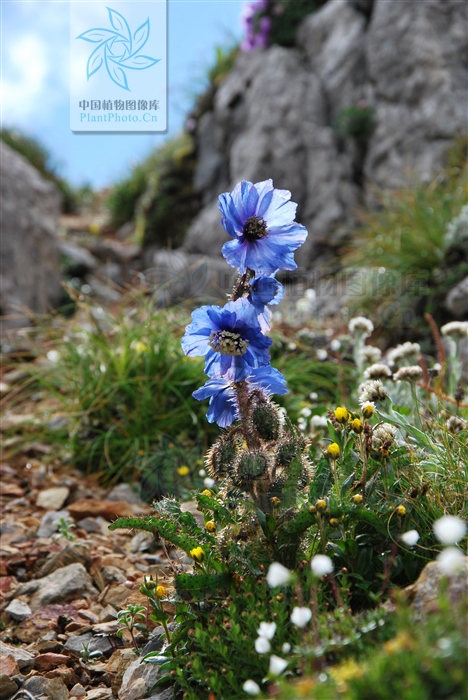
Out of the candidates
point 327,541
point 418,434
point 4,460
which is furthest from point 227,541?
point 4,460

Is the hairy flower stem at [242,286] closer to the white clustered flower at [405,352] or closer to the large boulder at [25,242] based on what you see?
the white clustered flower at [405,352]

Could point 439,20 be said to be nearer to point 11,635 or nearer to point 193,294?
point 193,294

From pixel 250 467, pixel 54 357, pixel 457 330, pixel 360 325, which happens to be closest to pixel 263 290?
pixel 250 467

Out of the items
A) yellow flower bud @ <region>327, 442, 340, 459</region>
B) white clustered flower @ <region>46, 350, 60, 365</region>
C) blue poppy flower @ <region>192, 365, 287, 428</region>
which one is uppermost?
blue poppy flower @ <region>192, 365, 287, 428</region>

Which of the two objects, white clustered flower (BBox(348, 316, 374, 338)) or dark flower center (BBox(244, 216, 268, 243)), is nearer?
dark flower center (BBox(244, 216, 268, 243))

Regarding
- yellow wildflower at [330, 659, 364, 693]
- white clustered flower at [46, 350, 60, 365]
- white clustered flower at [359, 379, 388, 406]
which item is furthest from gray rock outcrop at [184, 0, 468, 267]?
yellow wildflower at [330, 659, 364, 693]

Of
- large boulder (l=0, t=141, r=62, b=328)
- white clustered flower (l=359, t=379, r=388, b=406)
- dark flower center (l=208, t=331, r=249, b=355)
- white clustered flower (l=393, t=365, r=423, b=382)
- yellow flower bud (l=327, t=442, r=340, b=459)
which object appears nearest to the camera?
dark flower center (l=208, t=331, r=249, b=355)

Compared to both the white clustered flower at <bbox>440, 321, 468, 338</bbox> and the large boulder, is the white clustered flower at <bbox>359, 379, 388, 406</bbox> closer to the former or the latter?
the white clustered flower at <bbox>440, 321, 468, 338</bbox>
